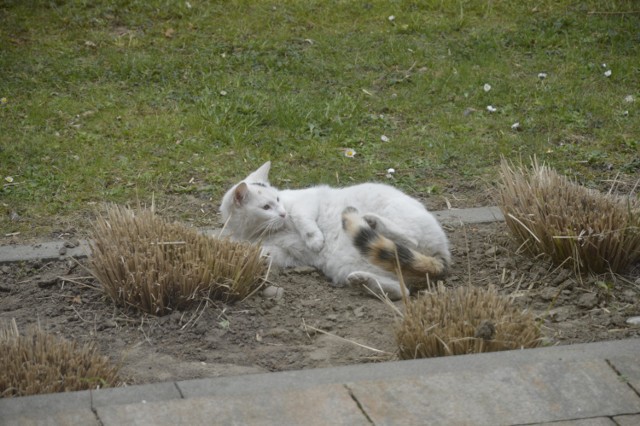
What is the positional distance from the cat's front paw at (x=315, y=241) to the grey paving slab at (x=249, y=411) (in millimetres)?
2146

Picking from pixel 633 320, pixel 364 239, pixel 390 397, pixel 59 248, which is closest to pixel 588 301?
pixel 633 320

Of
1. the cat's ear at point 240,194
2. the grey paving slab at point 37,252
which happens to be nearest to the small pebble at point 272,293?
the cat's ear at point 240,194

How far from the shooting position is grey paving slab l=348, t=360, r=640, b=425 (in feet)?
10.3

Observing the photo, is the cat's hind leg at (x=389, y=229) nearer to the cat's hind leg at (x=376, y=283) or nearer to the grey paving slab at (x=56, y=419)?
the cat's hind leg at (x=376, y=283)

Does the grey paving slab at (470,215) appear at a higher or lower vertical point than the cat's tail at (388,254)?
lower

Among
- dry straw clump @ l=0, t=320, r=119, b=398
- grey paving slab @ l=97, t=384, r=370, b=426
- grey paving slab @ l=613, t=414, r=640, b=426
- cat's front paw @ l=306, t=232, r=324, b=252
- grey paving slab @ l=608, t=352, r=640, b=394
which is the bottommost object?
cat's front paw @ l=306, t=232, r=324, b=252

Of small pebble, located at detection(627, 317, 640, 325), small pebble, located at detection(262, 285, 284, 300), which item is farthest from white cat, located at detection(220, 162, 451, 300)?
small pebble, located at detection(627, 317, 640, 325)

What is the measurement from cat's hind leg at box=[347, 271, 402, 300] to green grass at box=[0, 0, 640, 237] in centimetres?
171

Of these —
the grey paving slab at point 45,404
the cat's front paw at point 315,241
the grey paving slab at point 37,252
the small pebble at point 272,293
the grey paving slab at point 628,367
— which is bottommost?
Answer: the grey paving slab at point 37,252

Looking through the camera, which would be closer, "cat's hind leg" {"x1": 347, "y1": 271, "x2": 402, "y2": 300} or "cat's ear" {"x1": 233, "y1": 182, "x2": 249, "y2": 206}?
"cat's hind leg" {"x1": 347, "y1": 271, "x2": 402, "y2": 300}

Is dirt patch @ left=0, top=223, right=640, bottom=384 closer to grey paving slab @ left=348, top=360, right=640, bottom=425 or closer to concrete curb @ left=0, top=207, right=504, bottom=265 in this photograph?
concrete curb @ left=0, top=207, right=504, bottom=265

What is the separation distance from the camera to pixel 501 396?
10.6ft

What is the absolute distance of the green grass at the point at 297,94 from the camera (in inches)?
271

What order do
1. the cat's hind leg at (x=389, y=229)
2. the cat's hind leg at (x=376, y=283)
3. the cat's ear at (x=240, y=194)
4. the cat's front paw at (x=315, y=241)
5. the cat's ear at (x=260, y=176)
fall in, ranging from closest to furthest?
the cat's hind leg at (x=376, y=283)
the cat's hind leg at (x=389, y=229)
the cat's front paw at (x=315, y=241)
the cat's ear at (x=240, y=194)
the cat's ear at (x=260, y=176)
